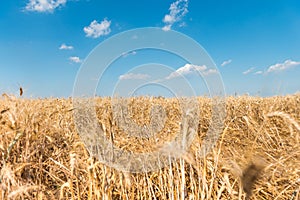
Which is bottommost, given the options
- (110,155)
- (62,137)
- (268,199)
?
(268,199)

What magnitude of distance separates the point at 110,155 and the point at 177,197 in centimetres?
56

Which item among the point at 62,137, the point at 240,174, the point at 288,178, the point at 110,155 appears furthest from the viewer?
the point at 62,137

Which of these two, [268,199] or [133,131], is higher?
[133,131]

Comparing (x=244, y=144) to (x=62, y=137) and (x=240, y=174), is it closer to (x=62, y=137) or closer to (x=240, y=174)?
(x=62, y=137)

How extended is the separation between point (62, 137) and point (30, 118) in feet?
2.11

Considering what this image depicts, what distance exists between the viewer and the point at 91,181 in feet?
5.74

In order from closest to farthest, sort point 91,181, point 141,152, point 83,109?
point 91,181 < point 141,152 < point 83,109

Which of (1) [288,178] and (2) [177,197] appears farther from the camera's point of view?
(1) [288,178]

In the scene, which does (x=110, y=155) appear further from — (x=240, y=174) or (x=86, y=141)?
(x=240, y=174)

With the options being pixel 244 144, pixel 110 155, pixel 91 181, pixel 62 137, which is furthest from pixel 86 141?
pixel 244 144

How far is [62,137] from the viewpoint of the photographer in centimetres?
317

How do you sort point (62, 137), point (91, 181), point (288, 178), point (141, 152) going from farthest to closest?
1. point (62, 137)
2. point (141, 152)
3. point (288, 178)
4. point (91, 181)

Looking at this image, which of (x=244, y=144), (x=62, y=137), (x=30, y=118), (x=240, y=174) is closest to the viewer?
(x=240, y=174)

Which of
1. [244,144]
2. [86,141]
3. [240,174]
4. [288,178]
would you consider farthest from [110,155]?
[244,144]
